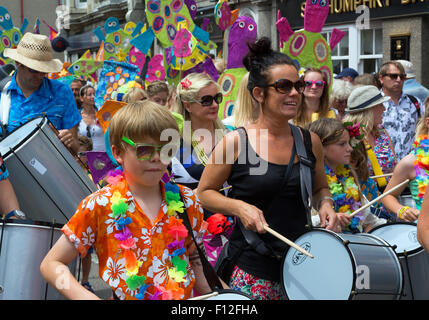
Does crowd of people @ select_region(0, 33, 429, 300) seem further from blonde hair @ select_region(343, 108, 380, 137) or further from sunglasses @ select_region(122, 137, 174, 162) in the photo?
blonde hair @ select_region(343, 108, 380, 137)

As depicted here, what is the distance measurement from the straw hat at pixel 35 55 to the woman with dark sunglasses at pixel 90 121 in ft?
7.23

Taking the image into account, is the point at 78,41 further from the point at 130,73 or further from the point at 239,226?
the point at 239,226

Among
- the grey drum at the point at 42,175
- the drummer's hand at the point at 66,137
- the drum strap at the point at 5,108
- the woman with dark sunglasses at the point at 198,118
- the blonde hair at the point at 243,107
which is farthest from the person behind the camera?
the drum strap at the point at 5,108

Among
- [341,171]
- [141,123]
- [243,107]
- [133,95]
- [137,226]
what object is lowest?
[341,171]

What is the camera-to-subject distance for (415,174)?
3.81 meters

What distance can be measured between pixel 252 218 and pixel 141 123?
0.65m

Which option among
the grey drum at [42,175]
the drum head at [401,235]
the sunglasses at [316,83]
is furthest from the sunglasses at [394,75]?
the grey drum at [42,175]

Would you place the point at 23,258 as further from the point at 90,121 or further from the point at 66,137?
the point at 90,121

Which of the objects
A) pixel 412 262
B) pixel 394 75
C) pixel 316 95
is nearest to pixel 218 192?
pixel 412 262

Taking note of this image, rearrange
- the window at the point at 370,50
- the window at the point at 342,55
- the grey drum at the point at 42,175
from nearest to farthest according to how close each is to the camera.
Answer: the grey drum at the point at 42,175 < the window at the point at 370,50 < the window at the point at 342,55

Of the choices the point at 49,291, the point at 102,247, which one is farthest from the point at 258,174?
the point at 49,291

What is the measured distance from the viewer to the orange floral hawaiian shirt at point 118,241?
217 cm

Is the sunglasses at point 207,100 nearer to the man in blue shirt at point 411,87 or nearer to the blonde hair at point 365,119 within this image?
the blonde hair at point 365,119

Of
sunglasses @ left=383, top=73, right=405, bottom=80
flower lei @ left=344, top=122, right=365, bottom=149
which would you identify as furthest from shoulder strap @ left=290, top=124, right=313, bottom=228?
sunglasses @ left=383, top=73, right=405, bottom=80
